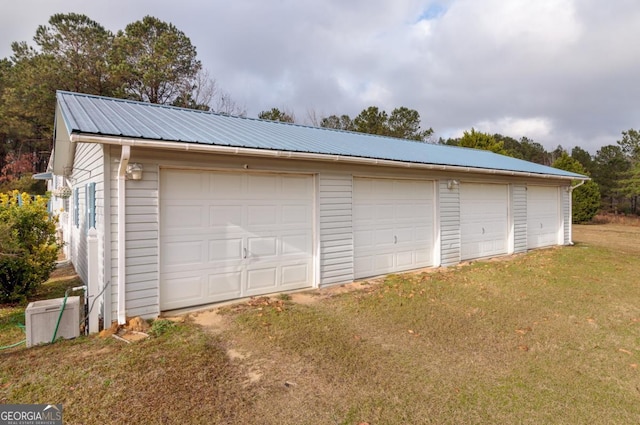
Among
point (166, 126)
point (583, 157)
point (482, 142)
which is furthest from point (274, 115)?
point (583, 157)

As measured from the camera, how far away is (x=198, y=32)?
20.7 metres

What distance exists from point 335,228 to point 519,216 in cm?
699

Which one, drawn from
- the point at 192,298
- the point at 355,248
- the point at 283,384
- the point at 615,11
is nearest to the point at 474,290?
the point at 355,248

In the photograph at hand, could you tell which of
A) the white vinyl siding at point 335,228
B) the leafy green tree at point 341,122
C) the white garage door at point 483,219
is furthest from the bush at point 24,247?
the leafy green tree at point 341,122

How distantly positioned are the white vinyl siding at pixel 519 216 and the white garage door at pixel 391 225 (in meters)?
3.74

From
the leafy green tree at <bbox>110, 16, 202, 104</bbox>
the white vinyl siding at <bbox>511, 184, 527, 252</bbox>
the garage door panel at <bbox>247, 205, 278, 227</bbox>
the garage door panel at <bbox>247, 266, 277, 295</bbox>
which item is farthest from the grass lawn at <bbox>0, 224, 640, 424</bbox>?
the leafy green tree at <bbox>110, 16, 202, 104</bbox>

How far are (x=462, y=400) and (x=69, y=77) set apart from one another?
73.7 ft

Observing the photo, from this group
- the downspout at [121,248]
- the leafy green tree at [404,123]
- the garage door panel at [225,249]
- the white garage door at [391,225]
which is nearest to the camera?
the downspout at [121,248]

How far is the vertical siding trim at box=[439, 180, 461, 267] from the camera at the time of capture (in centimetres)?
812

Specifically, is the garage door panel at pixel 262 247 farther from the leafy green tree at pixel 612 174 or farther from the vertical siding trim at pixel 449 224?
the leafy green tree at pixel 612 174

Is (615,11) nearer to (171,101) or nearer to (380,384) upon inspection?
(380,384)

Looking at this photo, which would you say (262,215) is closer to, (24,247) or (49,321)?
(49,321)

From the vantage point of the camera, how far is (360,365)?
3416 millimetres

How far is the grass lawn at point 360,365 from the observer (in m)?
2.64
